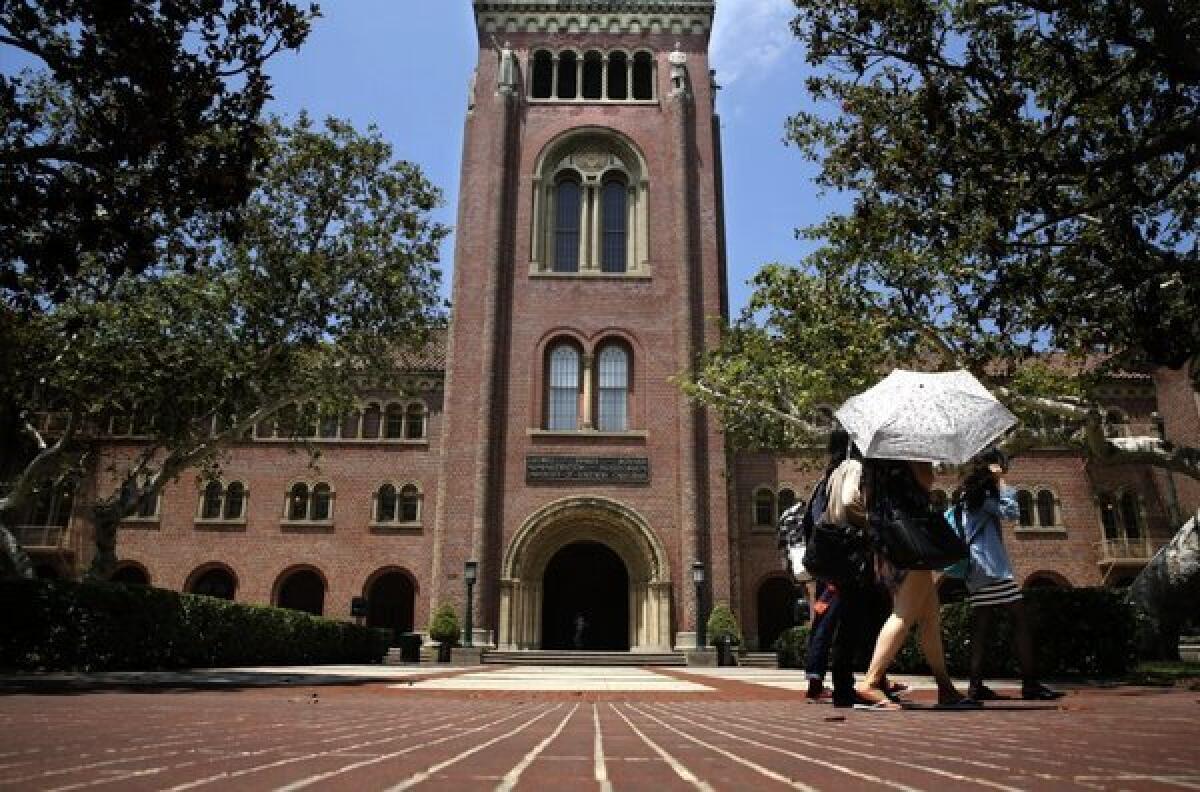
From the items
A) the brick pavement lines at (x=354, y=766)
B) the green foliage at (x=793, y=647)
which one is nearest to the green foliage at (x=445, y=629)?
the green foliage at (x=793, y=647)

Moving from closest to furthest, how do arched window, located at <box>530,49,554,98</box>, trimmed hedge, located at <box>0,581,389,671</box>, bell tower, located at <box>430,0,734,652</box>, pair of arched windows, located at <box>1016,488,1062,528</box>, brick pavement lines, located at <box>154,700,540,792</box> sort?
brick pavement lines, located at <box>154,700,540,792</box>, trimmed hedge, located at <box>0,581,389,671</box>, bell tower, located at <box>430,0,734,652</box>, pair of arched windows, located at <box>1016,488,1062,528</box>, arched window, located at <box>530,49,554,98</box>

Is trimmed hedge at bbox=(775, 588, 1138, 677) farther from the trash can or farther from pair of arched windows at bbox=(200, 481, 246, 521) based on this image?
pair of arched windows at bbox=(200, 481, 246, 521)

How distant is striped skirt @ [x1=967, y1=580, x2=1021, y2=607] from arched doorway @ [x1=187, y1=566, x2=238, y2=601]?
26506 millimetres

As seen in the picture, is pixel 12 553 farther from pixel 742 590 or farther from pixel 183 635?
pixel 742 590

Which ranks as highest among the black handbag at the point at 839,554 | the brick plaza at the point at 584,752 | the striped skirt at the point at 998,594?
the black handbag at the point at 839,554

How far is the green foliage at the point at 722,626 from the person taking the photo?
21672mm

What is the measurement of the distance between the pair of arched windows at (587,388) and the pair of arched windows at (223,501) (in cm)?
1129

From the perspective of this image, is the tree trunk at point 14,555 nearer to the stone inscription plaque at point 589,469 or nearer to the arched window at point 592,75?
the stone inscription plaque at point 589,469

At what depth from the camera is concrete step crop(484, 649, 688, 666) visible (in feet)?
69.7

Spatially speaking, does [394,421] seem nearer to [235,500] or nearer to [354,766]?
[235,500]

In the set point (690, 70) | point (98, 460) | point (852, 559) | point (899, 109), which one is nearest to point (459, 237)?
point (690, 70)

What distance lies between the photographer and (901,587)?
15.7ft

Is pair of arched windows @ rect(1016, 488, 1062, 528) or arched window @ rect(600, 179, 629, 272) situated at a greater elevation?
arched window @ rect(600, 179, 629, 272)

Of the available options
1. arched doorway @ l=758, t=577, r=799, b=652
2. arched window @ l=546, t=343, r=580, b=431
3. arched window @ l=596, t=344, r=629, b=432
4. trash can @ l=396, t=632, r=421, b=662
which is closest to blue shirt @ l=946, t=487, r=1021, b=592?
trash can @ l=396, t=632, r=421, b=662
